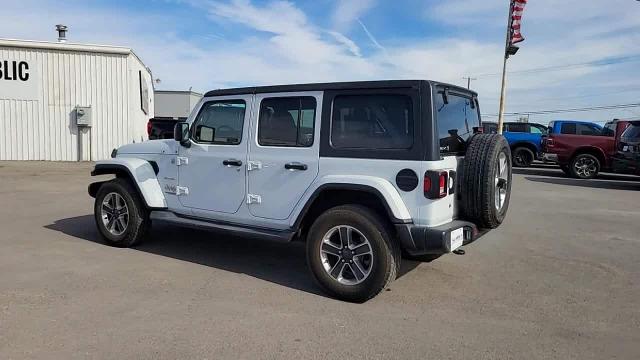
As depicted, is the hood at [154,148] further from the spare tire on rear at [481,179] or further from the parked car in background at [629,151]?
the parked car in background at [629,151]

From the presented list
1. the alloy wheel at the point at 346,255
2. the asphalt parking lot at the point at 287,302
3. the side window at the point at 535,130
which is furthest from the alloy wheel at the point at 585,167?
the alloy wheel at the point at 346,255

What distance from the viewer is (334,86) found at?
484 centimetres

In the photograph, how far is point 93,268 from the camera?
5449mm

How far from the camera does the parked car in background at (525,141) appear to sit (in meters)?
21.0

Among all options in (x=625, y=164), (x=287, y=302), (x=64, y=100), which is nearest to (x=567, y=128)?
(x=625, y=164)

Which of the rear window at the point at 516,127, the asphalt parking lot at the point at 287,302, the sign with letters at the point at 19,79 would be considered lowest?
the asphalt parking lot at the point at 287,302

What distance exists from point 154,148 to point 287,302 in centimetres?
275

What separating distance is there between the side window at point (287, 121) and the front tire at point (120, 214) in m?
1.93

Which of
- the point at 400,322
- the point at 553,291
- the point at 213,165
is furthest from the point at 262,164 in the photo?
the point at 553,291

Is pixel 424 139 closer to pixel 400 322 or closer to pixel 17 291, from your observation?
pixel 400 322

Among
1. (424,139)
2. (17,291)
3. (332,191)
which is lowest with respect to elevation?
(17,291)

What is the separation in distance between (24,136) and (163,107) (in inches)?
588

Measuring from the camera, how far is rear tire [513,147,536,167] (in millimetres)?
21094

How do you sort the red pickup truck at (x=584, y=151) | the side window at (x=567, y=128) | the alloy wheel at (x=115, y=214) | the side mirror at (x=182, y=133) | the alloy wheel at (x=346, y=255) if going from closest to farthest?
the alloy wheel at (x=346, y=255) < the side mirror at (x=182, y=133) < the alloy wheel at (x=115, y=214) < the red pickup truck at (x=584, y=151) < the side window at (x=567, y=128)
